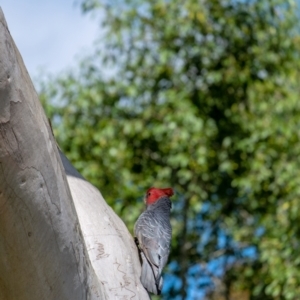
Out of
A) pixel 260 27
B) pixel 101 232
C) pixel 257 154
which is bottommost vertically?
pixel 257 154

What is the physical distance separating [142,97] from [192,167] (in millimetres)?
862

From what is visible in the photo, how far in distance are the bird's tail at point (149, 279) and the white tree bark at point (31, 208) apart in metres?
0.48

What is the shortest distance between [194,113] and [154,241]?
3685 mm

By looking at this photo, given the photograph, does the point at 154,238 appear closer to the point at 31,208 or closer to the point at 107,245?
the point at 107,245

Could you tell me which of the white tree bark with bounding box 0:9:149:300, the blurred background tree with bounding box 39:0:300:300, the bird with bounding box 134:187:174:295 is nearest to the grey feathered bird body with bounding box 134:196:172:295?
the bird with bounding box 134:187:174:295

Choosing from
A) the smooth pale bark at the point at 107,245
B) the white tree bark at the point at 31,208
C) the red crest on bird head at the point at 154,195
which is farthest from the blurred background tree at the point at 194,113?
the white tree bark at the point at 31,208

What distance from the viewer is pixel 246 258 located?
8.17 metres

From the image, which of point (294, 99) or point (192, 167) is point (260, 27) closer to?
point (294, 99)

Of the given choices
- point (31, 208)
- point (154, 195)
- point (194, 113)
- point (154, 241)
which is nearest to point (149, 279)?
point (154, 241)

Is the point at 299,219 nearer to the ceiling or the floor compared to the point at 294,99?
nearer to the floor

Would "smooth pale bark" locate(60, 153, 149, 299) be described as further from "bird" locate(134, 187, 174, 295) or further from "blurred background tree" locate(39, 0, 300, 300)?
"blurred background tree" locate(39, 0, 300, 300)

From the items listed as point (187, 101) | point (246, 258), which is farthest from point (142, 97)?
point (246, 258)

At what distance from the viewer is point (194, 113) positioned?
7.42m

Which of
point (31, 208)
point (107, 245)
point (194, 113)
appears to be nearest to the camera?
point (31, 208)
